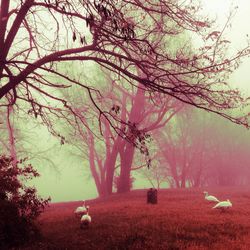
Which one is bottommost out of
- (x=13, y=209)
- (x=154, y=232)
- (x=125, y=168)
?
(x=154, y=232)

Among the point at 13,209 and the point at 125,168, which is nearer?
the point at 13,209

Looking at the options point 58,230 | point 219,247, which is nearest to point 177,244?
point 219,247

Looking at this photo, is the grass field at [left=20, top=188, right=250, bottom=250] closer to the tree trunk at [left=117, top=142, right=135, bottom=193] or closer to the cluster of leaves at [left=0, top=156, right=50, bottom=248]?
the cluster of leaves at [left=0, top=156, right=50, bottom=248]

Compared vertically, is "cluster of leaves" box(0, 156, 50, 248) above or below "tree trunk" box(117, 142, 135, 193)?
below

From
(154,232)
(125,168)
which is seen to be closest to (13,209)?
(154,232)

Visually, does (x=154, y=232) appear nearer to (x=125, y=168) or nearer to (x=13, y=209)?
(x=13, y=209)

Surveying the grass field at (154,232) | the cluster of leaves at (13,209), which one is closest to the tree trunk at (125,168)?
the grass field at (154,232)

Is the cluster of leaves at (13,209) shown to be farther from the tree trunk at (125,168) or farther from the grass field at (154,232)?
the tree trunk at (125,168)

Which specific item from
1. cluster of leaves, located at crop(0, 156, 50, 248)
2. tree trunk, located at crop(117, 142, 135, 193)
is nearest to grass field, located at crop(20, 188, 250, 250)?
cluster of leaves, located at crop(0, 156, 50, 248)

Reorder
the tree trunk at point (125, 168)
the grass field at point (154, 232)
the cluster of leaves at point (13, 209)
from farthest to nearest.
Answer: the tree trunk at point (125, 168) < the cluster of leaves at point (13, 209) < the grass field at point (154, 232)

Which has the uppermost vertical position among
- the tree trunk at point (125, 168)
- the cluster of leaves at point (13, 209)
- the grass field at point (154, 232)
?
the tree trunk at point (125, 168)

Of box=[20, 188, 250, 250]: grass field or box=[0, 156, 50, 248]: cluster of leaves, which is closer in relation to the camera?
box=[20, 188, 250, 250]: grass field

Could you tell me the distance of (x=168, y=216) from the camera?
15.7m

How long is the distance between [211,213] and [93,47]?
9.65m
